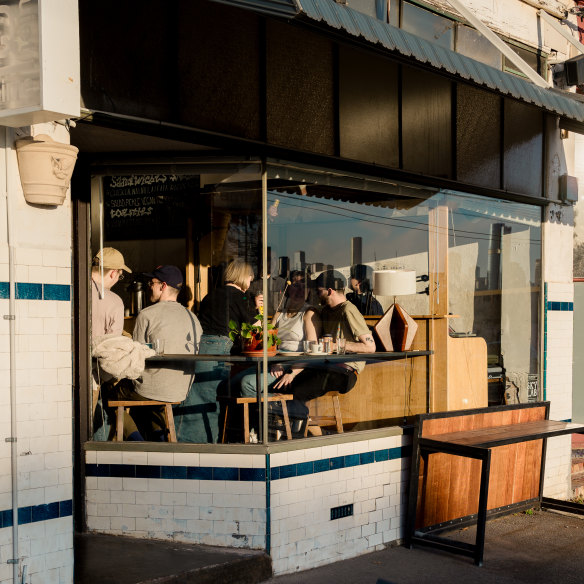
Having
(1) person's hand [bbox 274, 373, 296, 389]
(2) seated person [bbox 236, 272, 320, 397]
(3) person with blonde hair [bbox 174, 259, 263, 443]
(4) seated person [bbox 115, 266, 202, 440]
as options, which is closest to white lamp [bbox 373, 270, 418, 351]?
(2) seated person [bbox 236, 272, 320, 397]

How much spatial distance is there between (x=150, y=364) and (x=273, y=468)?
3.89ft

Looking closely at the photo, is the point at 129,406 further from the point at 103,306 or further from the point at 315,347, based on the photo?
the point at 315,347

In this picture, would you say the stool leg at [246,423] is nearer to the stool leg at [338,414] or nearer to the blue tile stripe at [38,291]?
the stool leg at [338,414]

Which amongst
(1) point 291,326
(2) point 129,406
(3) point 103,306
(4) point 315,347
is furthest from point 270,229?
(2) point 129,406

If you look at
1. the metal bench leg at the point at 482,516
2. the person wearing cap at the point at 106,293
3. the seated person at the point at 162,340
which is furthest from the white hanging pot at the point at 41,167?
the metal bench leg at the point at 482,516

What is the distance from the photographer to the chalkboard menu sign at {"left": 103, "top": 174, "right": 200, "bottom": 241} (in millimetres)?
6500

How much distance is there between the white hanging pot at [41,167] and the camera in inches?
201

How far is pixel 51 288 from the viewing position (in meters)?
5.34

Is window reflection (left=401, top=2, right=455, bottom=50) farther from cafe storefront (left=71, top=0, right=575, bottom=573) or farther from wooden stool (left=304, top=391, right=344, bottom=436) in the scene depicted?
wooden stool (left=304, top=391, right=344, bottom=436)

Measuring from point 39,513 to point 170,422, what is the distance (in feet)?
4.65

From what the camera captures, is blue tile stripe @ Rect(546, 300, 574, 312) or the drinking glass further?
blue tile stripe @ Rect(546, 300, 574, 312)

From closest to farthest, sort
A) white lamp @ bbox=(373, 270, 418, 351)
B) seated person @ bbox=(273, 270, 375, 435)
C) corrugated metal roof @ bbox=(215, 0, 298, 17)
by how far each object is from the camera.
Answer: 1. corrugated metal roof @ bbox=(215, 0, 298, 17)
2. seated person @ bbox=(273, 270, 375, 435)
3. white lamp @ bbox=(373, 270, 418, 351)

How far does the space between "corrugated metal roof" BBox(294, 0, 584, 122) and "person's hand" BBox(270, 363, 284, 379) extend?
2.36m

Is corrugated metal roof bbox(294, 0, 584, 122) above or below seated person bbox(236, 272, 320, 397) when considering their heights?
above
